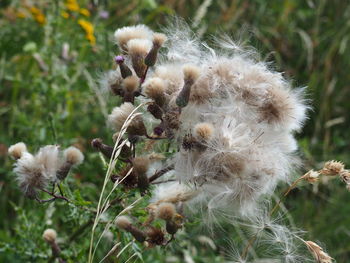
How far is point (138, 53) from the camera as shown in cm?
170

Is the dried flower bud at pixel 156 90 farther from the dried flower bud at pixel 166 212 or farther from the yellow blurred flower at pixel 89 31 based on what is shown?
the yellow blurred flower at pixel 89 31

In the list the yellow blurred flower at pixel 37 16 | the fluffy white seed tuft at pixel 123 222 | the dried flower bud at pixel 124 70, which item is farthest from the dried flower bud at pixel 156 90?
the yellow blurred flower at pixel 37 16

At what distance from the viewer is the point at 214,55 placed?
1826 mm

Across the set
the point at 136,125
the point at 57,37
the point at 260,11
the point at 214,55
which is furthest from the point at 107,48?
the point at 260,11

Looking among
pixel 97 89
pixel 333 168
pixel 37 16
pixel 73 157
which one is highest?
pixel 333 168

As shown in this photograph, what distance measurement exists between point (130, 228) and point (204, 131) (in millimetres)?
342

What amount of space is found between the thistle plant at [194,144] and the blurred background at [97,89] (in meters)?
0.20

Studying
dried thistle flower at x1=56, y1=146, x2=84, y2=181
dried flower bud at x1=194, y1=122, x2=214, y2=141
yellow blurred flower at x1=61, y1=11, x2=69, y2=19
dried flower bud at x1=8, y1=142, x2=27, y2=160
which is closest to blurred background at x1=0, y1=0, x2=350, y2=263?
yellow blurred flower at x1=61, y1=11, x2=69, y2=19

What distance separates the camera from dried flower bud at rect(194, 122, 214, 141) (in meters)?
1.58

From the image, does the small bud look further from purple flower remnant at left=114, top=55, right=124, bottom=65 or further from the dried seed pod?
the dried seed pod

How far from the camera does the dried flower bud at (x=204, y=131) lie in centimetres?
158

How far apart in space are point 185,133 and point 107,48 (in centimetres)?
142

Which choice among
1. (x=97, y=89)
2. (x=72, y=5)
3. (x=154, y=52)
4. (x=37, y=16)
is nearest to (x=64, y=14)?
(x=72, y=5)

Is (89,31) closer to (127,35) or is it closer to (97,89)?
(97,89)
